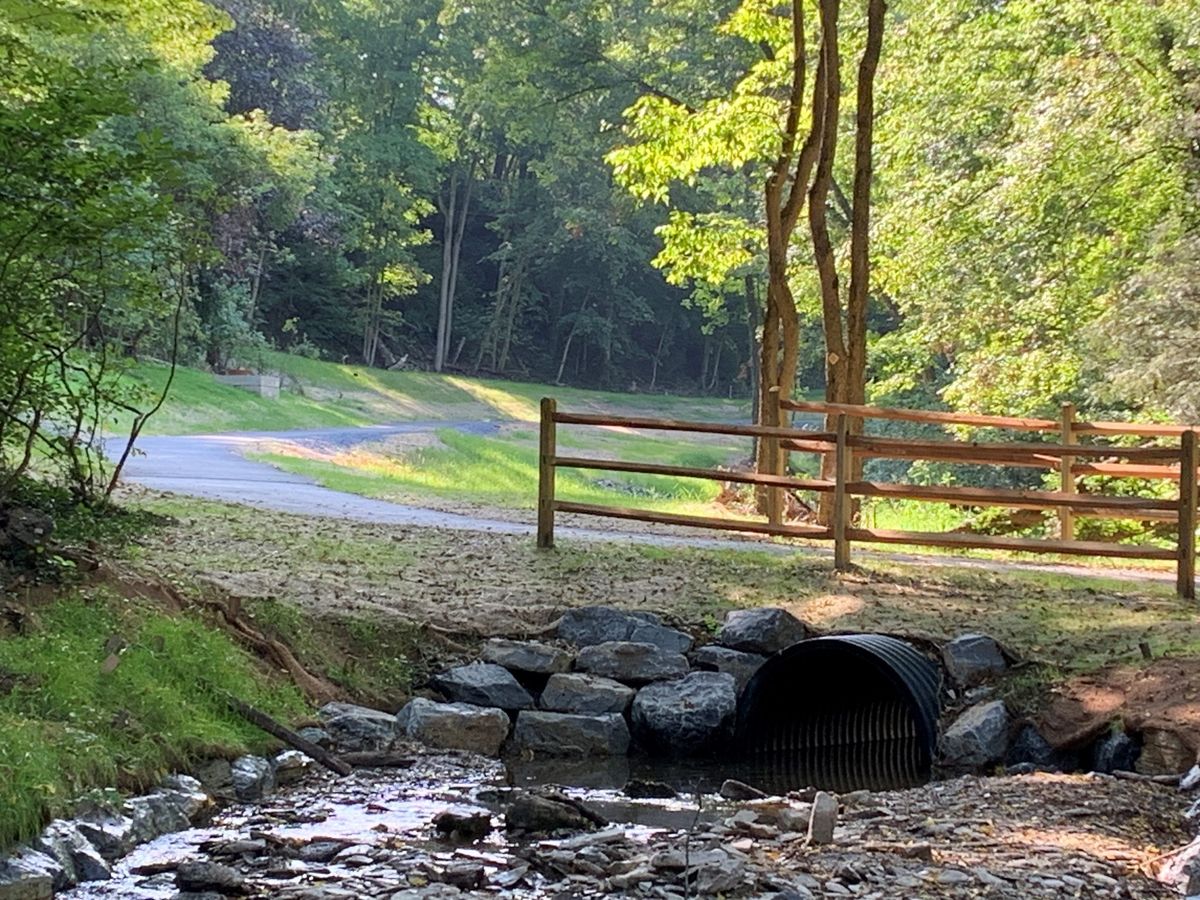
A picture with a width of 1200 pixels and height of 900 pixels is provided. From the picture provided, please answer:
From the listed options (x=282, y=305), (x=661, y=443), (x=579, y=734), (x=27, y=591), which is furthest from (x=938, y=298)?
(x=282, y=305)

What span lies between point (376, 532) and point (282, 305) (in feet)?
130

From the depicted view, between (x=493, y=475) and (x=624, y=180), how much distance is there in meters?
8.68

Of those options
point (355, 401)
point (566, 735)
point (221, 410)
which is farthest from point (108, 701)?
point (355, 401)

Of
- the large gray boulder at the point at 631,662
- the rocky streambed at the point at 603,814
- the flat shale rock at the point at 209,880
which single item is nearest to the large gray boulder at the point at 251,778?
the rocky streambed at the point at 603,814

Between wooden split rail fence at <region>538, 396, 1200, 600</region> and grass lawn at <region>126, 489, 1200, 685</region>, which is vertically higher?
wooden split rail fence at <region>538, 396, 1200, 600</region>

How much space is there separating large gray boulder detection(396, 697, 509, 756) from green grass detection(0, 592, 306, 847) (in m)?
0.63

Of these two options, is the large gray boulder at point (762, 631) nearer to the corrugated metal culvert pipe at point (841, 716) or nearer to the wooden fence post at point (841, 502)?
the corrugated metal culvert pipe at point (841, 716)

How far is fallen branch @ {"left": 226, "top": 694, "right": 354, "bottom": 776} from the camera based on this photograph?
7.30 metres

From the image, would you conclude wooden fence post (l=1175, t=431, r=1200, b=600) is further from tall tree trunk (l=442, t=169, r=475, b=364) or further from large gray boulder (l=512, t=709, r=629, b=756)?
tall tree trunk (l=442, t=169, r=475, b=364)

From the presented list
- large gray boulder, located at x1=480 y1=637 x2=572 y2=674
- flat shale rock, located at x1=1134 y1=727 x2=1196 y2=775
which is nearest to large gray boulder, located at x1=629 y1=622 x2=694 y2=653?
large gray boulder, located at x1=480 y1=637 x2=572 y2=674

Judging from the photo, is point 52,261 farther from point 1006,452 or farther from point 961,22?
point 961,22

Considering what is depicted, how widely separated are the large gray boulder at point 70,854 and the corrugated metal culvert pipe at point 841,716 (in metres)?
3.76

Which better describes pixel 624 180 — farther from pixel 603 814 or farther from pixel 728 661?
pixel 603 814

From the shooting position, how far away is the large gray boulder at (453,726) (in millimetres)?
8188
